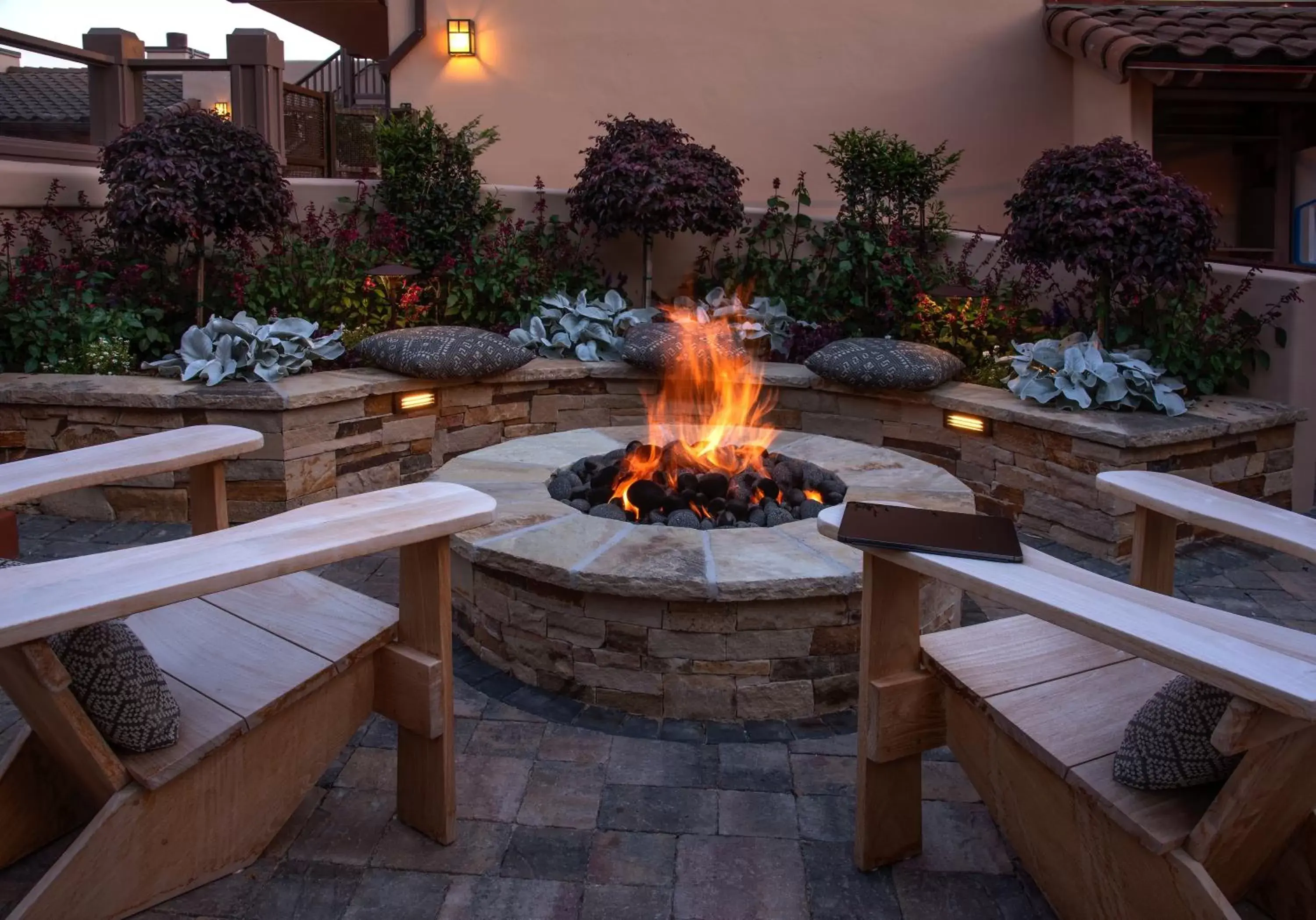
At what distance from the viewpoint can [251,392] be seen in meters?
4.49

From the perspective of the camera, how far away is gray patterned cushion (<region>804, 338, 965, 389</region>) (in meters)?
5.00

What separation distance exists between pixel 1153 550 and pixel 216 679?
6.66 feet

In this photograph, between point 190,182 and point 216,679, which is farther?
point 190,182

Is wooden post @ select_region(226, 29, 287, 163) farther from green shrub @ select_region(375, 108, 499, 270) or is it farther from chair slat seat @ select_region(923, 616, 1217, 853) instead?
chair slat seat @ select_region(923, 616, 1217, 853)

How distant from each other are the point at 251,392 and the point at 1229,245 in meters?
6.43

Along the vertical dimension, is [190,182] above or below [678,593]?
above

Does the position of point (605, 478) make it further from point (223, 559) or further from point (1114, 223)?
point (1114, 223)

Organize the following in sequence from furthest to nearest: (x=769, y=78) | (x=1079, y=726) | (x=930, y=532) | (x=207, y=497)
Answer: (x=769, y=78), (x=207, y=497), (x=930, y=532), (x=1079, y=726)

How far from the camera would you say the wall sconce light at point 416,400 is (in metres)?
5.06

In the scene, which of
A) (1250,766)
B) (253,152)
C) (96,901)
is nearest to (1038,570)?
(1250,766)

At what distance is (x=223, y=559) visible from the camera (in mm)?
1778

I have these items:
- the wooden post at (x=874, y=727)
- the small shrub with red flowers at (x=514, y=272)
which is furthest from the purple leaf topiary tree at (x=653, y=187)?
the wooden post at (x=874, y=727)

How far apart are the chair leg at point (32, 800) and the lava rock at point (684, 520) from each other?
1751 millimetres

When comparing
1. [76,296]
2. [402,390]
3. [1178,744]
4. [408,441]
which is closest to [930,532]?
[1178,744]
